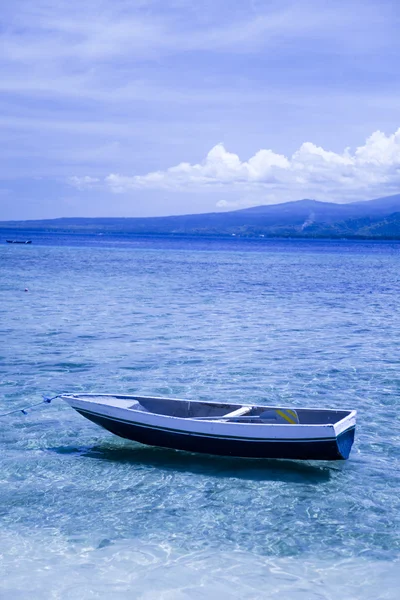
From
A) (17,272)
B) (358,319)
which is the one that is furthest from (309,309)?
(17,272)

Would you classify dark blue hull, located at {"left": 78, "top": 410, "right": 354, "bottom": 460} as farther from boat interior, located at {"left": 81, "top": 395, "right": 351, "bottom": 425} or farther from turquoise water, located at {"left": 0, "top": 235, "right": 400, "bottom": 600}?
boat interior, located at {"left": 81, "top": 395, "right": 351, "bottom": 425}

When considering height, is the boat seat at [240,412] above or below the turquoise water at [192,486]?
above

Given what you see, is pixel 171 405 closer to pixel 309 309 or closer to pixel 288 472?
pixel 288 472

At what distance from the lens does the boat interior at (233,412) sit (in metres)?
17.7

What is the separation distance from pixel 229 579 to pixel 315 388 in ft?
45.3

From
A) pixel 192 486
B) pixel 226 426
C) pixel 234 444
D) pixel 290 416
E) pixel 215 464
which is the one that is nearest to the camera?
pixel 192 486

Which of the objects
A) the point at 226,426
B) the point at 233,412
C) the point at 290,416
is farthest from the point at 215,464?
the point at 290,416

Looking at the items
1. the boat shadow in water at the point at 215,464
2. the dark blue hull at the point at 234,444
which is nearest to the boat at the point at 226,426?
the dark blue hull at the point at 234,444

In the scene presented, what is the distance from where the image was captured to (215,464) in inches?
671

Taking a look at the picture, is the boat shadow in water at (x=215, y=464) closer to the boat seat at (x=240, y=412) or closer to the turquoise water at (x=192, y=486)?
the turquoise water at (x=192, y=486)

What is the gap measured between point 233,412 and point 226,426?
5.30ft

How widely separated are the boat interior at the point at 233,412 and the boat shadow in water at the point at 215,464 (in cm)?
108

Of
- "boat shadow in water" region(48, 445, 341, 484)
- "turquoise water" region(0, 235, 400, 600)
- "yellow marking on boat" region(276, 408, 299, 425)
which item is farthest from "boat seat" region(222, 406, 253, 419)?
"turquoise water" region(0, 235, 400, 600)

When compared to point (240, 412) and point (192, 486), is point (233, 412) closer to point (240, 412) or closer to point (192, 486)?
point (240, 412)
